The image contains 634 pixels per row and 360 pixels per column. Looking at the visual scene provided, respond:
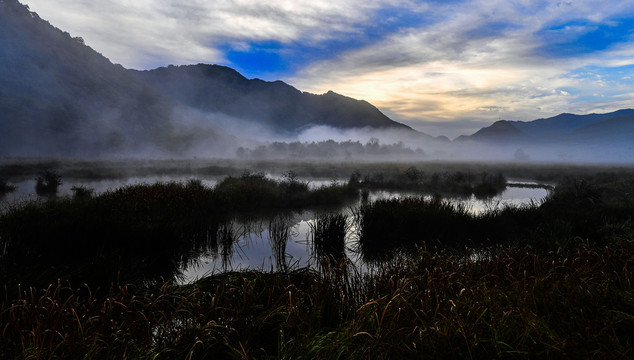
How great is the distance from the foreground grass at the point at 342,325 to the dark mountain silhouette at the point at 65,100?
155 m

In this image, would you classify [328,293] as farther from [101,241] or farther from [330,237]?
[101,241]

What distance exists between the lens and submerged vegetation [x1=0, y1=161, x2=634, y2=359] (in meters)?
4.18

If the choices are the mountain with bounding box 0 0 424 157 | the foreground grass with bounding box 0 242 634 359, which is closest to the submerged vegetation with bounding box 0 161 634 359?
the foreground grass with bounding box 0 242 634 359

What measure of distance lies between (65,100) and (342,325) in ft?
622

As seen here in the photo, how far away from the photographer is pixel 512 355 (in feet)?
13.0

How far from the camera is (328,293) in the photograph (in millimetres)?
5746

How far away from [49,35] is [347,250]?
766 feet

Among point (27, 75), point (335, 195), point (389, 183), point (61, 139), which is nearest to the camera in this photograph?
point (335, 195)

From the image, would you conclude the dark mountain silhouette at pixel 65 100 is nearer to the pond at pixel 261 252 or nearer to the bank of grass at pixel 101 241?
the bank of grass at pixel 101 241

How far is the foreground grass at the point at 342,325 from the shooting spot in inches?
159

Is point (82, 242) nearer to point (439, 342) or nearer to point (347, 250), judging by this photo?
point (347, 250)

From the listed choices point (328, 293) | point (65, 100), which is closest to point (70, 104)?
point (65, 100)

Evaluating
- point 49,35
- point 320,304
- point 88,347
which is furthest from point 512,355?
point 49,35

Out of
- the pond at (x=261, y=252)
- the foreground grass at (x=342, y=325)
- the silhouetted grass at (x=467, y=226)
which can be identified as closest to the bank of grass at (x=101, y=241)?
the pond at (x=261, y=252)
